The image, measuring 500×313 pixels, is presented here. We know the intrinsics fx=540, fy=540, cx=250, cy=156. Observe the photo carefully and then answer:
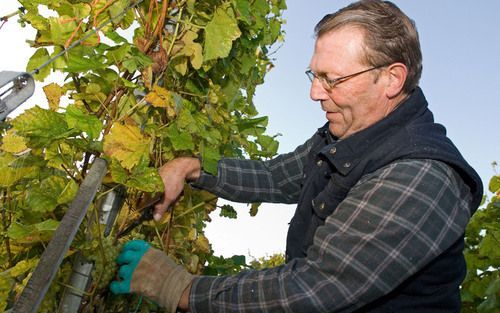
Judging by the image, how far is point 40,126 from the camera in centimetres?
175

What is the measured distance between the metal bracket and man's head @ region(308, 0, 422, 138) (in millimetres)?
1219

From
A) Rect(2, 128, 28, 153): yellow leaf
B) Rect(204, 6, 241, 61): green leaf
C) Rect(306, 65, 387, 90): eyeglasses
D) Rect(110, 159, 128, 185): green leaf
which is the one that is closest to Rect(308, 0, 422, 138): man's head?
Rect(306, 65, 387, 90): eyeglasses

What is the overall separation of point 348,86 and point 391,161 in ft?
1.35

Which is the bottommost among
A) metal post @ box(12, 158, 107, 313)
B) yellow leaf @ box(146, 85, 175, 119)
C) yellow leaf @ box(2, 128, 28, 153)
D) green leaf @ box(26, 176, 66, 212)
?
metal post @ box(12, 158, 107, 313)

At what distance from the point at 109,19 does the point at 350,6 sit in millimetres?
1059

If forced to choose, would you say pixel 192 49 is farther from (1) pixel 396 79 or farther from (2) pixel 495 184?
(2) pixel 495 184

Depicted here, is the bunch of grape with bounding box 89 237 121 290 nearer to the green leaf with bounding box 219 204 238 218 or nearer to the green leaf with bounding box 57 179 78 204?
the green leaf with bounding box 57 179 78 204

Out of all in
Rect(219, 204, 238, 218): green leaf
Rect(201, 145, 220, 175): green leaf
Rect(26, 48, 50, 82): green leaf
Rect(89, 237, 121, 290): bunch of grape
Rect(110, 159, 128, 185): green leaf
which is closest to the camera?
Rect(110, 159, 128, 185): green leaf

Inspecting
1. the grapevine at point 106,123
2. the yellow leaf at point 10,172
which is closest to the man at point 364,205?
the grapevine at point 106,123

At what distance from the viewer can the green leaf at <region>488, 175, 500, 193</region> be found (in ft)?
17.6

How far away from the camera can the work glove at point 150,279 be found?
2.01 metres

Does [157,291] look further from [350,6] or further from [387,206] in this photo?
[350,6]

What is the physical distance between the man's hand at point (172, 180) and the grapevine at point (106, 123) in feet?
0.24

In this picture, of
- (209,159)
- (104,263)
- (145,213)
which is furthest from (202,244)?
(104,263)
